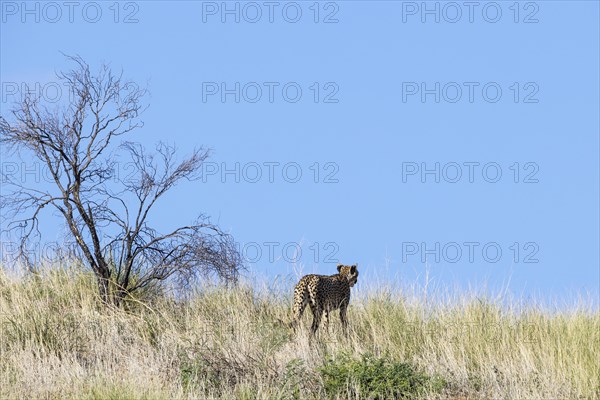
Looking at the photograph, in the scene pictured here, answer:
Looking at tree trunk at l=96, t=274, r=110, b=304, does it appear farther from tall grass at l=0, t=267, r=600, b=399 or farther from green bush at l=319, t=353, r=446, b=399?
green bush at l=319, t=353, r=446, b=399

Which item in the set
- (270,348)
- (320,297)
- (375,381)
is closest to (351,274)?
(320,297)

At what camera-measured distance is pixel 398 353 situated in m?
13.7

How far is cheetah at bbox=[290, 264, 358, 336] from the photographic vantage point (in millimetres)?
13977

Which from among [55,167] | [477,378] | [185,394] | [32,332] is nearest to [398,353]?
[477,378]

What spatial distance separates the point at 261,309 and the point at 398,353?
306 cm

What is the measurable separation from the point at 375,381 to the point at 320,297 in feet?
10.8

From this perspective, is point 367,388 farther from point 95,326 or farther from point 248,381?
point 95,326

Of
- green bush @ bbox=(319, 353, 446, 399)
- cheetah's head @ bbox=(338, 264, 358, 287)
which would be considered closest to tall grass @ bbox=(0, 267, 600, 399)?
green bush @ bbox=(319, 353, 446, 399)

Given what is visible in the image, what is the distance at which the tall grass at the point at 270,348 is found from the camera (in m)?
10.8

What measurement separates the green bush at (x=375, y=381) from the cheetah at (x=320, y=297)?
2.84 metres

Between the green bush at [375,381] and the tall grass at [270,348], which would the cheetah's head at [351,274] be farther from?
the green bush at [375,381]

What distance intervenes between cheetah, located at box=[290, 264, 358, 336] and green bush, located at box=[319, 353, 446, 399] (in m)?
2.84

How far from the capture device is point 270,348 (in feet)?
41.7

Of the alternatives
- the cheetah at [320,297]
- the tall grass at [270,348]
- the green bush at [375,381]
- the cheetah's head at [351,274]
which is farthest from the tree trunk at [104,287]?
the green bush at [375,381]
